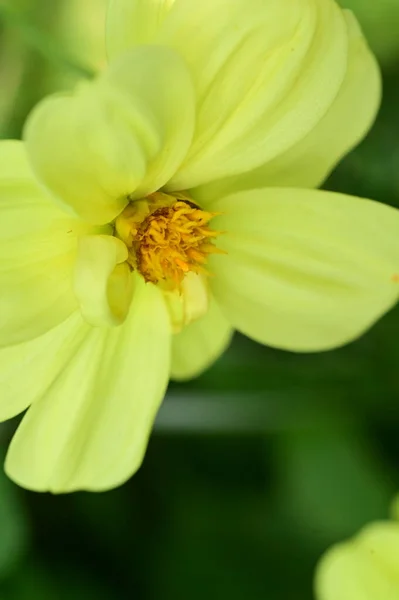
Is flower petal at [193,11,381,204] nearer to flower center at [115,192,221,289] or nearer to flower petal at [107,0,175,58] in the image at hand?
flower center at [115,192,221,289]

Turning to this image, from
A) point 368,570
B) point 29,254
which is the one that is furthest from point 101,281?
point 368,570

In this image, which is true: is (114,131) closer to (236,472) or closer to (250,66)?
(250,66)

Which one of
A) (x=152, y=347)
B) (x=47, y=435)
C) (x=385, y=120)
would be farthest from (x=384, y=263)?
(x=385, y=120)

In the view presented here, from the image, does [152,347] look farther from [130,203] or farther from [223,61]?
[223,61]

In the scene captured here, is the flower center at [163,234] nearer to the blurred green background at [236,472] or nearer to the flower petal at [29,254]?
the flower petal at [29,254]

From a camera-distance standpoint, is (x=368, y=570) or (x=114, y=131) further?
(x=368, y=570)

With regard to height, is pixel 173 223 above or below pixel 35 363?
above

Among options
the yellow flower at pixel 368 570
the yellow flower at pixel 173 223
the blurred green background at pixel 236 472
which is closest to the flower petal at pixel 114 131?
the yellow flower at pixel 173 223
